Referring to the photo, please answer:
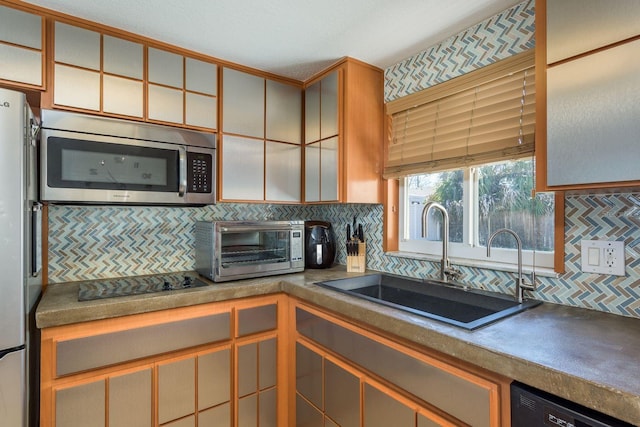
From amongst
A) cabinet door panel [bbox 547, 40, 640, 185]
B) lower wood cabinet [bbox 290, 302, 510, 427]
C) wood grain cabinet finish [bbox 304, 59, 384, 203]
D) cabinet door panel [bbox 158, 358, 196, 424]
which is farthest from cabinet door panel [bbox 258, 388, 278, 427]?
cabinet door panel [bbox 547, 40, 640, 185]

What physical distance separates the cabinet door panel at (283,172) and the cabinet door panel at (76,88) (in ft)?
3.15

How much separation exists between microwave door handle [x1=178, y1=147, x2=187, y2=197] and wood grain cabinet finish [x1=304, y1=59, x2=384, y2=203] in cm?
81

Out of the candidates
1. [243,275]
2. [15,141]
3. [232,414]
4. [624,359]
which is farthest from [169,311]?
[624,359]

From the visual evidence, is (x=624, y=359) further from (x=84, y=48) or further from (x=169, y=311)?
(x=84, y=48)

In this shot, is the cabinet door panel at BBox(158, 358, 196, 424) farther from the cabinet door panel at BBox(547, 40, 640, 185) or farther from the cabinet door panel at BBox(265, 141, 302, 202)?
the cabinet door panel at BBox(547, 40, 640, 185)

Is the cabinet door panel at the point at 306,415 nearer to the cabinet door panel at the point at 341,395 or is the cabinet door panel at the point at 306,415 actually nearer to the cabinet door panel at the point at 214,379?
the cabinet door panel at the point at 341,395

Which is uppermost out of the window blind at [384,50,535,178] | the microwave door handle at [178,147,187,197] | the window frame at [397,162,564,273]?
the window blind at [384,50,535,178]

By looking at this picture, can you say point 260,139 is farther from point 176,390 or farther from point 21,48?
point 176,390

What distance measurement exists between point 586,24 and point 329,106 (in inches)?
51.2

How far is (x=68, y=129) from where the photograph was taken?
1.54 metres

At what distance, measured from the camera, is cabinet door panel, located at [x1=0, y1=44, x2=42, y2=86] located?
142cm

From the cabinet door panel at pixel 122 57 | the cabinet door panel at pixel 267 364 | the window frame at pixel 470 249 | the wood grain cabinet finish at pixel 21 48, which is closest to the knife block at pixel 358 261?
the window frame at pixel 470 249

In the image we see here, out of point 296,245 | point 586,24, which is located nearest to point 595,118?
point 586,24

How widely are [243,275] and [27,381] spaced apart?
95cm
